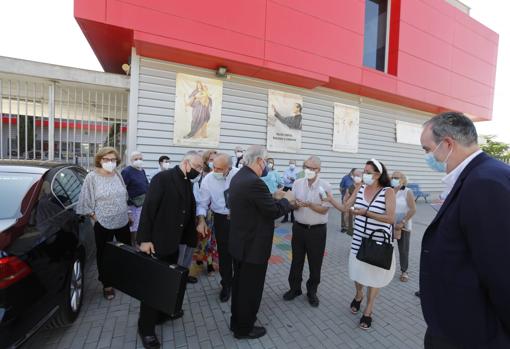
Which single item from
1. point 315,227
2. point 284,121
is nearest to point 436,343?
point 315,227

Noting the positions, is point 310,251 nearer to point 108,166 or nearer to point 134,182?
point 108,166

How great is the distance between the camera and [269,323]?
3.02 m

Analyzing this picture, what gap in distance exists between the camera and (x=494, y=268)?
110 cm

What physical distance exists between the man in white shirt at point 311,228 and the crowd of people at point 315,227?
13 mm

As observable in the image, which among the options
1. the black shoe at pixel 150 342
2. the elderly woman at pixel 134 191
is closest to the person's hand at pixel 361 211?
the black shoe at pixel 150 342

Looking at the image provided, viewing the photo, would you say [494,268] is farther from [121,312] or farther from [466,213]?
[121,312]

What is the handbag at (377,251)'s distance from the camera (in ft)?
9.20

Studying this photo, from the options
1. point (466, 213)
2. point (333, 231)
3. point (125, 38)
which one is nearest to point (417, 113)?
point (333, 231)

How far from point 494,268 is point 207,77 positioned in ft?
24.9

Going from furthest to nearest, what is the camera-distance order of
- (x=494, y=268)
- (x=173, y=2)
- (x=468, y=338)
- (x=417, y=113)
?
(x=417, y=113), (x=173, y=2), (x=468, y=338), (x=494, y=268)

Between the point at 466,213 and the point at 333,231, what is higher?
the point at 466,213

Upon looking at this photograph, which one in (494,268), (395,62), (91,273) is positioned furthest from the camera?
(395,62)

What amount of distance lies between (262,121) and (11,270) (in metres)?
7.37

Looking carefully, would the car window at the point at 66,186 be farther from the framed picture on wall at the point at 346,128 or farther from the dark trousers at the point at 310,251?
the framed picture on wall at the point at 346,128
